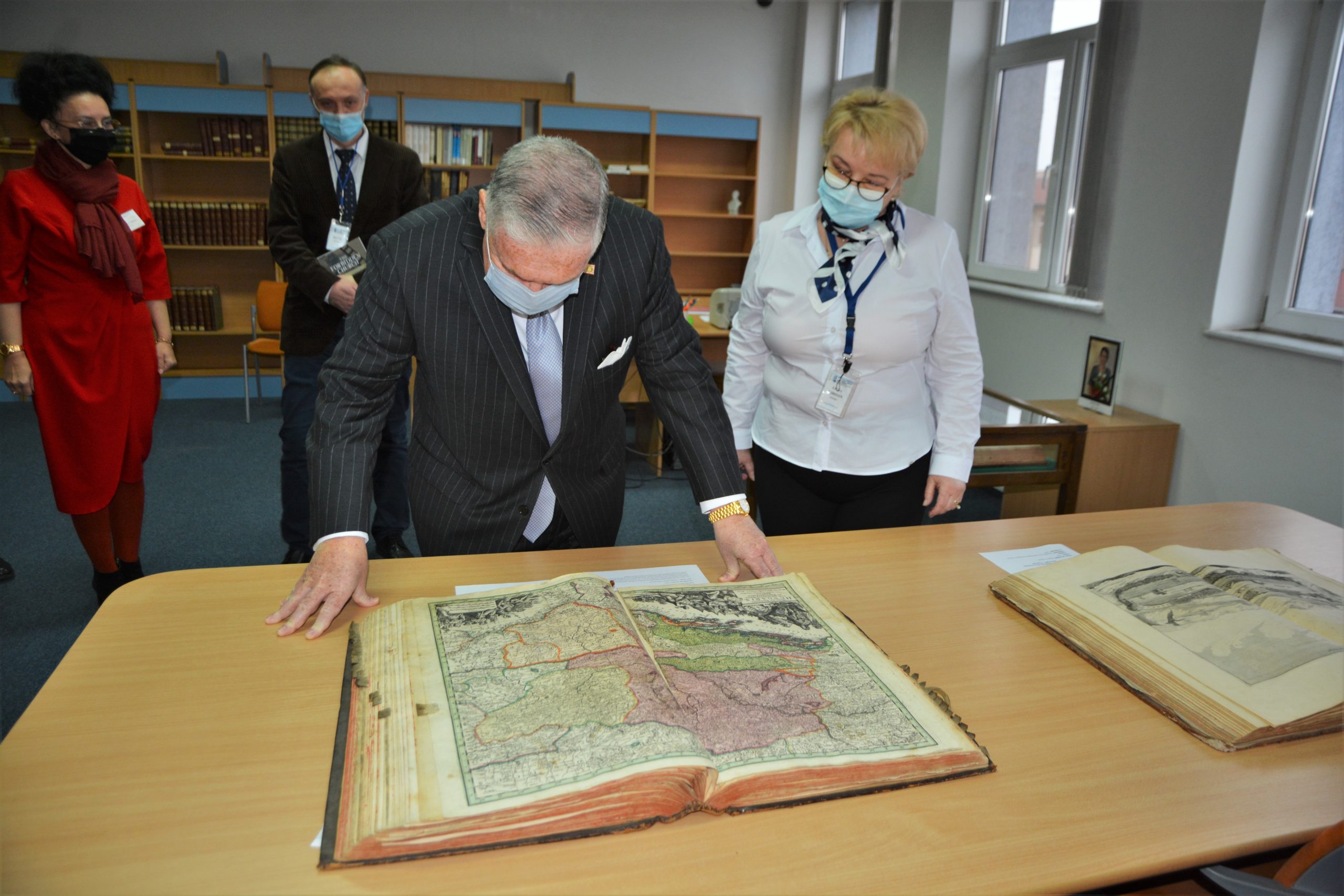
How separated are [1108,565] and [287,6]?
6831 mm

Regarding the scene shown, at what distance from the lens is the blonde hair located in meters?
1.67

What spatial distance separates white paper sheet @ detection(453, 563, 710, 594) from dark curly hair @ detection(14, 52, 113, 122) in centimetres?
232

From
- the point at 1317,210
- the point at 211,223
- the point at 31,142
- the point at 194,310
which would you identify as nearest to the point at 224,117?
the point at 211,223

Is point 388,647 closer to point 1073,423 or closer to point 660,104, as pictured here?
point 1073,423

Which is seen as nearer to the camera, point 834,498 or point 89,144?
point 834,498

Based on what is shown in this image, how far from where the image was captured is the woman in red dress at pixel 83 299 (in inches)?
99.5

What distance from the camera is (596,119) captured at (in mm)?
6402

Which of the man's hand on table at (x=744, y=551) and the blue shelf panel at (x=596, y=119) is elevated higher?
the blue shelf panel at (x=596, y=119)

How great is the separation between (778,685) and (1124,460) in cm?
295

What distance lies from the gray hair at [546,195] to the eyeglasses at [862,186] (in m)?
0.74

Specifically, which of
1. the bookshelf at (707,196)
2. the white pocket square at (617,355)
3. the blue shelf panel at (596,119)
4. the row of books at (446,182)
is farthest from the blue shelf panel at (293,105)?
the white pocket square at (617,355)

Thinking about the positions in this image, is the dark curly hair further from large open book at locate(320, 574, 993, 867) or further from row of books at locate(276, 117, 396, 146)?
row of books at locate(276, 117, 396, 146)

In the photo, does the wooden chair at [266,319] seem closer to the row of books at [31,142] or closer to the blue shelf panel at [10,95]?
the row of books at [31,142]

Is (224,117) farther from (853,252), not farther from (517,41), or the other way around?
(853,252)
